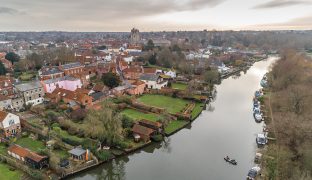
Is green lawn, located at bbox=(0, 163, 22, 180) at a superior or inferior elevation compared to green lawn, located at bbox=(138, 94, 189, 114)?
inferior

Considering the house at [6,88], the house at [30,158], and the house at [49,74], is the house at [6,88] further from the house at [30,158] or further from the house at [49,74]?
the house at [30,158]

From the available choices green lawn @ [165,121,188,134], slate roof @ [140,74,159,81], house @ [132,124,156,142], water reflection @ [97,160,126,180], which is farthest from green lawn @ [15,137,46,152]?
slate roof @ [140,74,159,81]

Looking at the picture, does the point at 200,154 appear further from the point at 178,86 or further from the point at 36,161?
the point at 178,86

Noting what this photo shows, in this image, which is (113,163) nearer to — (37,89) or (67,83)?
(37,89)

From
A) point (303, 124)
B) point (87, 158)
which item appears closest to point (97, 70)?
point (87, 158)

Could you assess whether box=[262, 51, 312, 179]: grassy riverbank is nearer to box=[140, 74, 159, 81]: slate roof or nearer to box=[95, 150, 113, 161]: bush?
box=[95, 150, 113, 161]: bush

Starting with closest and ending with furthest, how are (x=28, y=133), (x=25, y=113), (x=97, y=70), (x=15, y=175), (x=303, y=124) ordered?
(x=15, y=175)
(x=303, y=124)
(x=28, y=133)
(x=25, y=113)
(x=97, y=70)

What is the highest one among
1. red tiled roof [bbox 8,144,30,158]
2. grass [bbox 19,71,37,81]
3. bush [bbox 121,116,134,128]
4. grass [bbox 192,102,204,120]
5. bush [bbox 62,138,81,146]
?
grass [bbox 19,71,37,81]
